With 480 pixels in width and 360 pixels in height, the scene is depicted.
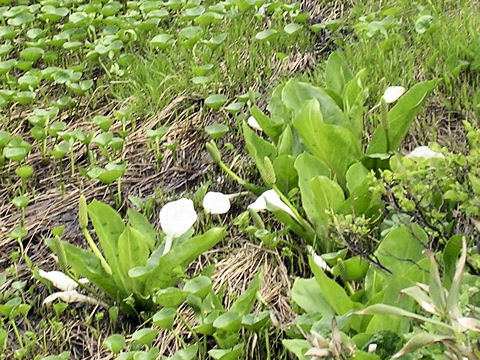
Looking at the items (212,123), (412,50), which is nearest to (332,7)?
(412,50)

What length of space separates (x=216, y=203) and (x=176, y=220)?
0.20m

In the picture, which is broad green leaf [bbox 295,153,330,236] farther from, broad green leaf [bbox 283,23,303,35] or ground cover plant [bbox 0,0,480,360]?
broad green leaf [bbox 283,23,303,35]

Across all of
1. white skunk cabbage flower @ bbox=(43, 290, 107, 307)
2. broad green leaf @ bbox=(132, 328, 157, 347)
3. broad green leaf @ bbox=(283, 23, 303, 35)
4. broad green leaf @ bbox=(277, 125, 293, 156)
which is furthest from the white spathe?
broad green leaf @ bbox=(283, 23, 303, 35)

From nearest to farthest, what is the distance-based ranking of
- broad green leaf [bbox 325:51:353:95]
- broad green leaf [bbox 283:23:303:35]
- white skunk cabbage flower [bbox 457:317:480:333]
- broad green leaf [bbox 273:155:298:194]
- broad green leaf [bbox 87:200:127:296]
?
1. white skunk cabbage flower [bbox 457:317:480:333]
2. broad green leaf [bbox 87:200:127:296]
3. broad green leaf [bbox 273:155:298:194]
4. broad green leaf [bbox 325:51:353:95]
5. broad green leaf [bbox 283:23:303:35]

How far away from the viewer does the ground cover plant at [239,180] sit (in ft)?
7.22

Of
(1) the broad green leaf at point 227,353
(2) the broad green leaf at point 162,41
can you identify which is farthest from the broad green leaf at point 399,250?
(2) the broad green leaf at point 162,41

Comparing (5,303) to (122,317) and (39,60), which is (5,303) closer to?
(122,317)

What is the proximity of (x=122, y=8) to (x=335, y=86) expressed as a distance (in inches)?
62.7

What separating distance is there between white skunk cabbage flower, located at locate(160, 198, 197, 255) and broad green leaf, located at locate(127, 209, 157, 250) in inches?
2.6

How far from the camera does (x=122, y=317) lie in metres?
2.65

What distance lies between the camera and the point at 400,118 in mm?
2721

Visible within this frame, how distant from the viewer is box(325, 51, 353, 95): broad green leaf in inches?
118

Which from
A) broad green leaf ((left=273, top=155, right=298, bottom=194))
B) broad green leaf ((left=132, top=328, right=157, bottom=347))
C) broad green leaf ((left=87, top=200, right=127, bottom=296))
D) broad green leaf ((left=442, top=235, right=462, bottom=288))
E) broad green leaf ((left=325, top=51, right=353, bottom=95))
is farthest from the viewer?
broad green leaf ((left=325, top=51, right=353, bottom=95))

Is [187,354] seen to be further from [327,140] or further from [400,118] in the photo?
[400,118]
